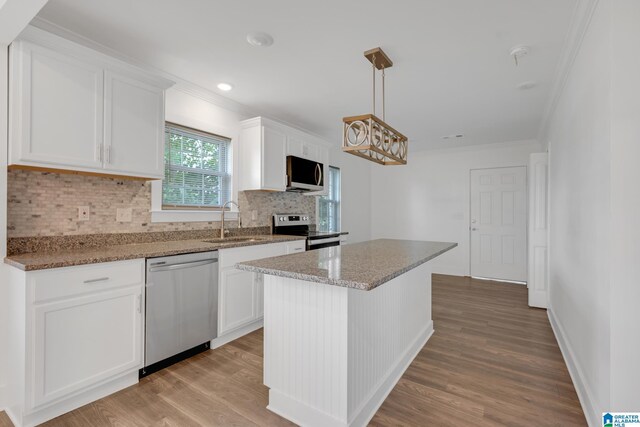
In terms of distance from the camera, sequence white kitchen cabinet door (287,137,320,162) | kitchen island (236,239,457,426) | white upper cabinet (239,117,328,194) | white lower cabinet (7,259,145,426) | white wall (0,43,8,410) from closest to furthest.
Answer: kitchen island (236,239,457,426), white lower cabinet (7,259,145,426), white wall (0,43,8,410), white upper cabinet (239,117,328,194), white kitchen cabinet door (287,137,320,162)

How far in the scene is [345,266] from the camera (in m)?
1.70

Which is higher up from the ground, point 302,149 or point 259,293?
point 302,149

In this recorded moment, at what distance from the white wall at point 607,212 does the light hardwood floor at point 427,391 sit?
263 mm

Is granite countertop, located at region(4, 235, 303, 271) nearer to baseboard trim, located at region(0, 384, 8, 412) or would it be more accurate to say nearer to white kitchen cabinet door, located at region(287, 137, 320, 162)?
baseboard trim, located at region(0, 384, 8, 412)

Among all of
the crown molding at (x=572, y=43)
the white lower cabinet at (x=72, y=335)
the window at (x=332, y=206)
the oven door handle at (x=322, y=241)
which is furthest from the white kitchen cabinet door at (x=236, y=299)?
the crown molding at (x=572, y=43)

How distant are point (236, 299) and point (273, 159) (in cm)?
160

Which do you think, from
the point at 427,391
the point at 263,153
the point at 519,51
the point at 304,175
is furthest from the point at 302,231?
the point at 519,51

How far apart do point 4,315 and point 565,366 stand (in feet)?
12.4

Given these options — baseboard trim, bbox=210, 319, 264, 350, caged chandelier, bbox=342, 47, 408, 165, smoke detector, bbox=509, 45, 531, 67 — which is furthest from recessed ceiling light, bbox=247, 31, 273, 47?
baseboard trim, bbox=210, 319, 264, 350

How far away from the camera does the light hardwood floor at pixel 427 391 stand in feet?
5.84

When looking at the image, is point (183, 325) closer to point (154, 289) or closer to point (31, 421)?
point (154, 289)

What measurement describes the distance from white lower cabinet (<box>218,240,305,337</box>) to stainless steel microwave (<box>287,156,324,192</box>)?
37.6 inches

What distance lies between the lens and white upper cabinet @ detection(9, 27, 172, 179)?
1838 mm

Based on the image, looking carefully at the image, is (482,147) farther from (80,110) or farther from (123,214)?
(80,110)
